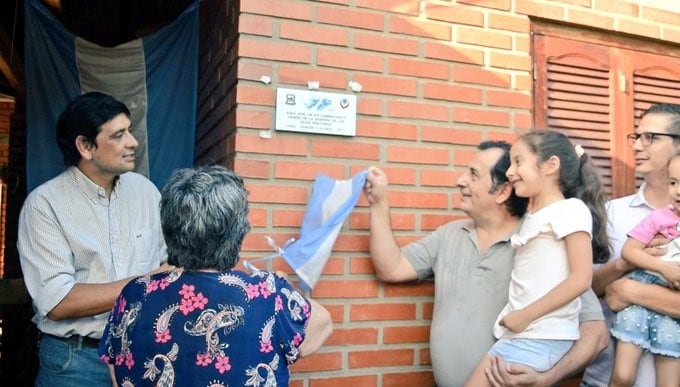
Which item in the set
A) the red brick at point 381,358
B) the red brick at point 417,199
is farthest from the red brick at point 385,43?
the red brick at point 381,358

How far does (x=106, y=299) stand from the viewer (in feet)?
7.50

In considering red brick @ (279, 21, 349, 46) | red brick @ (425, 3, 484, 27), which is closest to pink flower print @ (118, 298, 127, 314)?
red brick @ (279, 21, 349, 46)

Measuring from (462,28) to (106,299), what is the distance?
205cm

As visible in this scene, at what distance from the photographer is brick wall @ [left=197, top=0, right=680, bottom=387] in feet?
8.33

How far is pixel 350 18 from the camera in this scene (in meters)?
2.71

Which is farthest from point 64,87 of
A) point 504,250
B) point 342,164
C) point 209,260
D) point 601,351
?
point 601,351

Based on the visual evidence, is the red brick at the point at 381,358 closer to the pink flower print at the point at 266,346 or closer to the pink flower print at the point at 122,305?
the pink flower print at the point at 266,346

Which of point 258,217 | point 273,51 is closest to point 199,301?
point 258,217

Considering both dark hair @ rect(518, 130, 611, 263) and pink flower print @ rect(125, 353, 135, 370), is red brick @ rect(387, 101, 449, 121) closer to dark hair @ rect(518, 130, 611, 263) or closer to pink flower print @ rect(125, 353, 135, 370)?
dark hair @ rect(518, 130, 611, 263)

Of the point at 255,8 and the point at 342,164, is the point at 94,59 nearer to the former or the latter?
the point at 255,8

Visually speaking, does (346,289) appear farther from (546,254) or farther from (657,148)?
(657,148)

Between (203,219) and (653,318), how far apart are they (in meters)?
1.92

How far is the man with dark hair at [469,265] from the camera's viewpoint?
2.44m

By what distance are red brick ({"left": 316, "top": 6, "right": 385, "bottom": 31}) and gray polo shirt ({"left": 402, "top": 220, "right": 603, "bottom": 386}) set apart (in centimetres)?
105
